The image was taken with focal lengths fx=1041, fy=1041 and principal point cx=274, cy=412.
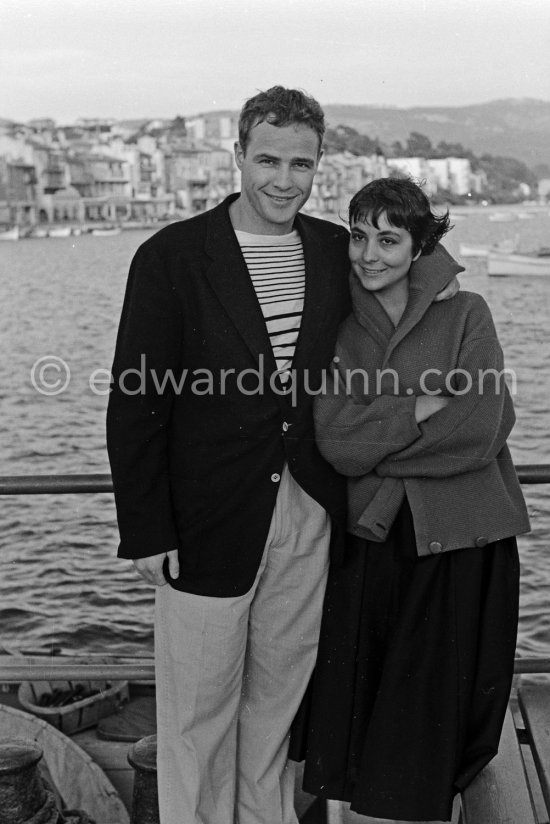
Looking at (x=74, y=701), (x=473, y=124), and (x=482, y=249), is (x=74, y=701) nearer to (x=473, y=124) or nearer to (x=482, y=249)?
(x=473, y=124)

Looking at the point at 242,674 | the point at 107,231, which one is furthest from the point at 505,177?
the point at 242,674

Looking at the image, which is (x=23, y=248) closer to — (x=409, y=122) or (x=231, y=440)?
(x=409, y=122)

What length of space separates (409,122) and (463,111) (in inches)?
8.9

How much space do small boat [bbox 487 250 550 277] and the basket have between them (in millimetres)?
4475

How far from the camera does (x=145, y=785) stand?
7.55 ft

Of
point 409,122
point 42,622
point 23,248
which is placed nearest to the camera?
point 409,122

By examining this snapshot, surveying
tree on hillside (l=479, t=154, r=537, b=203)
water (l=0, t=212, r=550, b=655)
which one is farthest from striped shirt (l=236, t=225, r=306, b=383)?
water (l=0, t=212, r=550, b=655)

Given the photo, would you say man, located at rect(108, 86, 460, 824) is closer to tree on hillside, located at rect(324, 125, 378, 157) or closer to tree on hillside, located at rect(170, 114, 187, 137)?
tree on hillside, located at rect(324, 125, 378, 157)

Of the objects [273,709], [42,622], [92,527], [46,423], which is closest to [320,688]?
[273,709]

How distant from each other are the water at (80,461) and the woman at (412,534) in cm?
591

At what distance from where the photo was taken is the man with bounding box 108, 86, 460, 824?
1.90 metres

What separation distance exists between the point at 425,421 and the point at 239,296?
0.42m

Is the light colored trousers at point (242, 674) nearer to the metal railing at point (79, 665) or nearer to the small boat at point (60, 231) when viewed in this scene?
the metal railing at point (79, 665)

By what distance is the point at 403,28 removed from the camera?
282 centimetres
